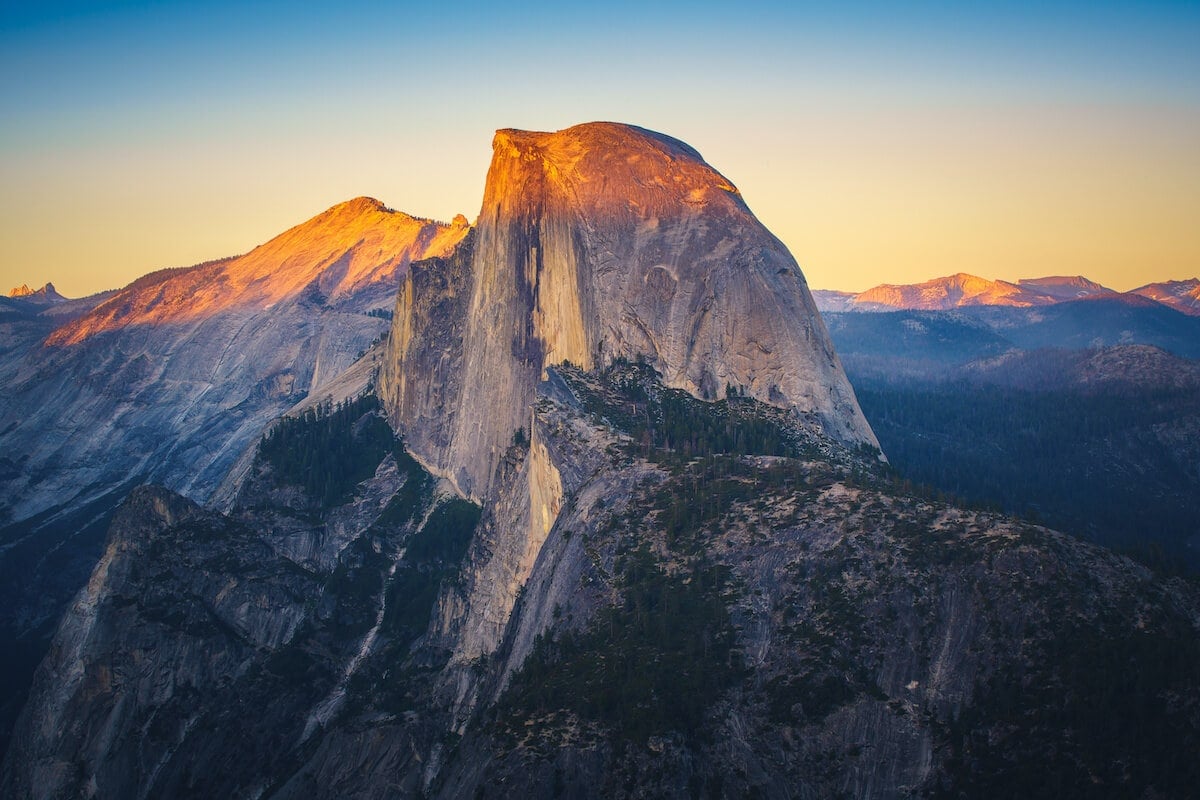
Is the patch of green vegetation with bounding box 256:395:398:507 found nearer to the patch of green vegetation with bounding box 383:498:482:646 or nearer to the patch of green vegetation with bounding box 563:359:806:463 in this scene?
the patch of green vegetation with bounding box 383:498:482:646

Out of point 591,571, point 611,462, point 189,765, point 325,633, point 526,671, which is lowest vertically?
point 189,765

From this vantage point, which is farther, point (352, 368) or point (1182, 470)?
point (352, 368)

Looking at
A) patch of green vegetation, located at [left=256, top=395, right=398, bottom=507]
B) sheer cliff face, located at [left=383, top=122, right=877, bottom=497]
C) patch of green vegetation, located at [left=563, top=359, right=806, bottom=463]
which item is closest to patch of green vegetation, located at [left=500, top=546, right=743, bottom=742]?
patch of green vegetation, located at [left=563, top=359, right=806, bottom=463]

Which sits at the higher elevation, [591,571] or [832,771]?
[591,571]

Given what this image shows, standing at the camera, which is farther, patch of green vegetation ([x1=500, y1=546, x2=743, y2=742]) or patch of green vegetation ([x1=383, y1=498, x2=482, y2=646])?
patch of green vegetation ([x1=383, y1=498, x2=482, y2=646])

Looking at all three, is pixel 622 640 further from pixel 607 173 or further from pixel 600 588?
pixel 607 173

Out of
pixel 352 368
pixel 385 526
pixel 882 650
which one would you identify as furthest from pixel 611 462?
pixel 352 368

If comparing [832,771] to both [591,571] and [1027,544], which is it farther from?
[591,571]
